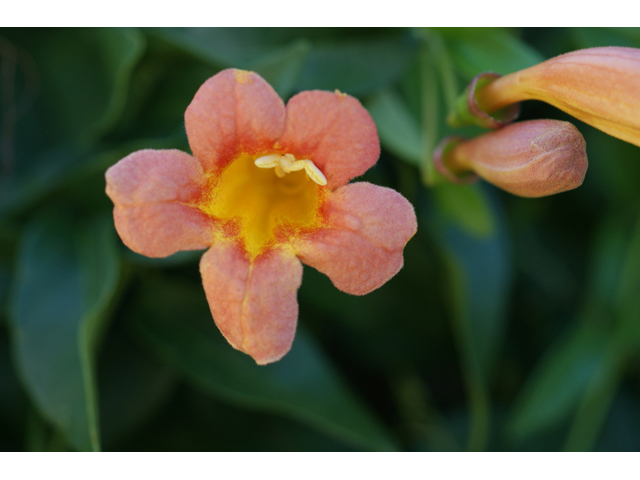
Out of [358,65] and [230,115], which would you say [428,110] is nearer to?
[358,65]

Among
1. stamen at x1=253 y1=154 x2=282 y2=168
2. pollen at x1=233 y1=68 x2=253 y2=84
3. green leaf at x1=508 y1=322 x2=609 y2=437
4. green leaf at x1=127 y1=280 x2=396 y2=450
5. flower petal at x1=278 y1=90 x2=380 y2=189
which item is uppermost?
pollen at x1=233 y1=68 x2=253 y2=84

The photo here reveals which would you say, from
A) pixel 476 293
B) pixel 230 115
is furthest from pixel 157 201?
pixel 476 293

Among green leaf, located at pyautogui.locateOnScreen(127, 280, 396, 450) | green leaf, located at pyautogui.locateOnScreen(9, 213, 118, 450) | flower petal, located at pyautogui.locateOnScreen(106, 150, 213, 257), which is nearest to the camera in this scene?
flower petal, located at pyautogui.locateOnScreen(106, 150, 213, 257)

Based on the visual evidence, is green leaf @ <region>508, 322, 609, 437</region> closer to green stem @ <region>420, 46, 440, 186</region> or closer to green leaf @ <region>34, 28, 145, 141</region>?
green stem @ <region>420, 46, 440, 186</region>

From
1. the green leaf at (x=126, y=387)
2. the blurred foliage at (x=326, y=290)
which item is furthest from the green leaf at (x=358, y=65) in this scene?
the green leaf at (x=126, y=387)

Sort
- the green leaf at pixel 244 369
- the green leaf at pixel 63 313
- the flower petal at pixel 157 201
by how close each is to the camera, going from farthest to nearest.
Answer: the green leaf at pixel 244 369 < the green leaf at pixel 63 313 < the flower petal at pixel 157 201

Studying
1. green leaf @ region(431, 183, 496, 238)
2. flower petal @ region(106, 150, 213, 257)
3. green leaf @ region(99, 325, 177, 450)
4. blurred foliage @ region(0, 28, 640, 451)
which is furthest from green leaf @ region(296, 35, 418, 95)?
green leaf @ region(99, 325, 177, 450)

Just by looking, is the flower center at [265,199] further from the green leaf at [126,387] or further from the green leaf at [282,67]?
the green leaf at [126,387]
